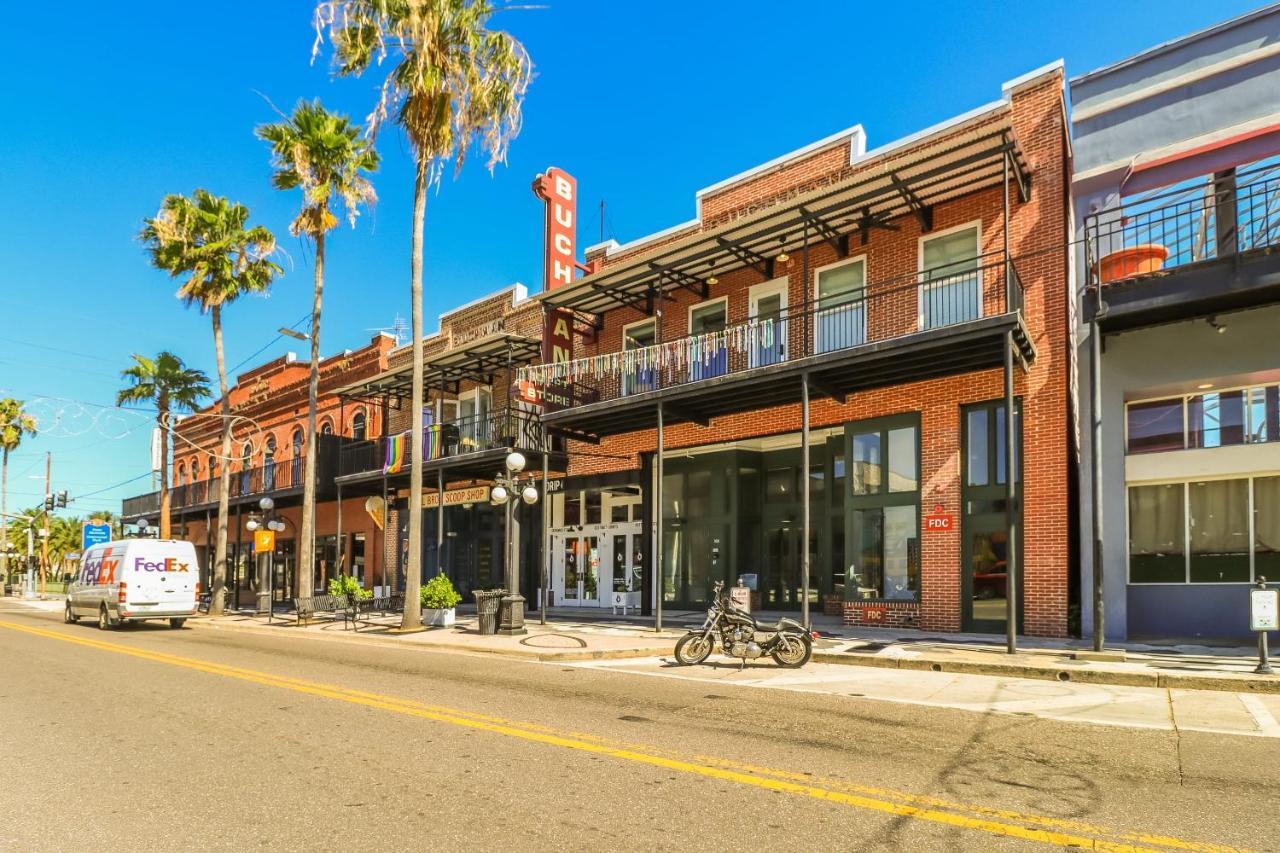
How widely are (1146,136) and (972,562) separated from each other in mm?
7812

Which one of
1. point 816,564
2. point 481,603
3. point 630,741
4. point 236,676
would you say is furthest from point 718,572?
point 630,741

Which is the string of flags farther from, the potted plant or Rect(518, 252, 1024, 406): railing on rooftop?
the potted plant

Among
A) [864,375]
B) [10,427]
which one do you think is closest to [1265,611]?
[864,375]

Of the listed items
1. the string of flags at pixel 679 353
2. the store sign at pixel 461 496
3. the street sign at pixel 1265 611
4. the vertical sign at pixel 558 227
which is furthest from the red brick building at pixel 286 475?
the street sign at pixel 1265 611

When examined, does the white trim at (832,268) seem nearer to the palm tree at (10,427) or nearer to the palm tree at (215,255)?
the palm tree at (215,255)

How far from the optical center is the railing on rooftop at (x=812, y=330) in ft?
50.5

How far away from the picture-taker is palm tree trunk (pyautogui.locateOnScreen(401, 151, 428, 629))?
1908cm

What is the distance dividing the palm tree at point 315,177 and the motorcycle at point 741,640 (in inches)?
587

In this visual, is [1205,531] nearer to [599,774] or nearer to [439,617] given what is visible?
[599,774]

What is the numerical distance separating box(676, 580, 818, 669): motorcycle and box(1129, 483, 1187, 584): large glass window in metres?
6.27

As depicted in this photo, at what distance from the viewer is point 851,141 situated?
17.9 metres

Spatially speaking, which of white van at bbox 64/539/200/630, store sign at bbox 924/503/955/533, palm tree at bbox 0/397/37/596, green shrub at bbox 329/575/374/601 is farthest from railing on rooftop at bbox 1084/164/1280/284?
palm tree at bbox 0/397/37/596

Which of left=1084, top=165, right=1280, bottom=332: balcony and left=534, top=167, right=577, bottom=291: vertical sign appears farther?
left=534, top=167, right=577, bottom=291: vertical sign

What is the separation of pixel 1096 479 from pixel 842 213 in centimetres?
663
